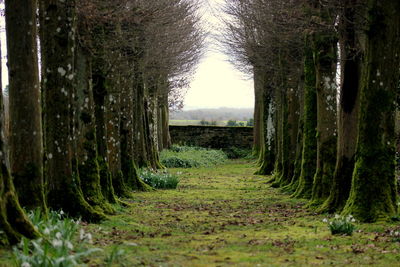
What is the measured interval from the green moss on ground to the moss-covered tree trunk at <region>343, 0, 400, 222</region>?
77cm

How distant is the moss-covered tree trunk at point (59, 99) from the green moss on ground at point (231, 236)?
976 millimetres

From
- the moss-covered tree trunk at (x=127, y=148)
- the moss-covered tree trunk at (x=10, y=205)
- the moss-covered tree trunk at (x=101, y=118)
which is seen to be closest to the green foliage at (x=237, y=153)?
the moss-covered tree trunk at (x=127, y=148)

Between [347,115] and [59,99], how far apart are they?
713 centimetres

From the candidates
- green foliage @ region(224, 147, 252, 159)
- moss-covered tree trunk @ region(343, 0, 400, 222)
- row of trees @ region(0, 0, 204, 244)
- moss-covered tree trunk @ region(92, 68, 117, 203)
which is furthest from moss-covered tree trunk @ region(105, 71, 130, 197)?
green foliage @ region(224, 147, 252, 159)

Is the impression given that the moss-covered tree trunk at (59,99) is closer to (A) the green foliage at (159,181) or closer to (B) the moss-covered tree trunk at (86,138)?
(B) the moss-covered tree trunk at (86,138)

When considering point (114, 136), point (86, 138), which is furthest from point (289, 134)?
point (86, 138)

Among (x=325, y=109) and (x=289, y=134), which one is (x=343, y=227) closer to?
(x=325, y=109)

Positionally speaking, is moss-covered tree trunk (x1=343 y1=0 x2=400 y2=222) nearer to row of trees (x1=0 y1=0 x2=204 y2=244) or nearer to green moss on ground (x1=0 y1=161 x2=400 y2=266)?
green moss on ground (x1=0 y1=161 x2=400 y2=266)

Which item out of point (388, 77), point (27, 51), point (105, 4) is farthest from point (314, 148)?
point (27, 51)

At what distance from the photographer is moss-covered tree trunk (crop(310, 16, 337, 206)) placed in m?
15.3

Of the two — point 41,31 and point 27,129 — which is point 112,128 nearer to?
point 41,31

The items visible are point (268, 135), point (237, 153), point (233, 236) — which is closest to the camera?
point (233, 236)

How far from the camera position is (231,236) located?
11047 mm

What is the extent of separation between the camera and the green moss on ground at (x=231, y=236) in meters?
8.37
